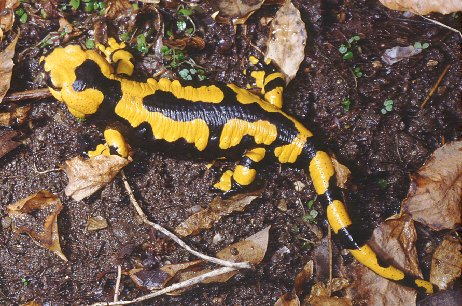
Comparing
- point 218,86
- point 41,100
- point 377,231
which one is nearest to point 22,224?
point 41,100

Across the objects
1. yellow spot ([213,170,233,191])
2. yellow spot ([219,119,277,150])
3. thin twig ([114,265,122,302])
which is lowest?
thin twig ([114,265,122,302])

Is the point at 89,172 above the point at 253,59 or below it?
below

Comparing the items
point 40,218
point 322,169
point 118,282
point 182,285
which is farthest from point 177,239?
point 322,169

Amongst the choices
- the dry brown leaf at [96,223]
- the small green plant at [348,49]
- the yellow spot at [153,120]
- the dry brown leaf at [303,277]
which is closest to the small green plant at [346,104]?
the small green plant at [348,49]

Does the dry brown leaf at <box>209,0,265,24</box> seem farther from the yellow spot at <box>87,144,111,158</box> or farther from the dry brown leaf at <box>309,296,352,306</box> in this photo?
the dry brown leaf at <box>309,296,352,306</box>

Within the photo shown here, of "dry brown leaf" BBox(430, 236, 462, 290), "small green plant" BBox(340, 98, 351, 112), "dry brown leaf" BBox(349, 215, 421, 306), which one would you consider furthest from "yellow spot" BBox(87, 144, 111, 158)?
"dry brown leaf" BBox(430, 236, 462, 290)

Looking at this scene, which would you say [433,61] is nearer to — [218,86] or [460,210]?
[460,210]

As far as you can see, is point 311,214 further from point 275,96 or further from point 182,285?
point 182,285
